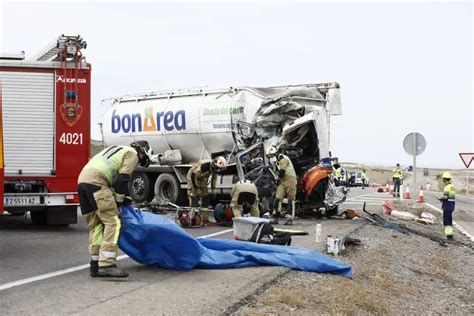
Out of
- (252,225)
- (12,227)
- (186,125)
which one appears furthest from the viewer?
(186,125)

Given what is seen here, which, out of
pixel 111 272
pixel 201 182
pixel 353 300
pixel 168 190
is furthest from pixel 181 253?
pixel 168 190

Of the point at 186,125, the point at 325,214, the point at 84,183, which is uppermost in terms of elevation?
the point at 186,125

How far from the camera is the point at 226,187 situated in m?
15.3

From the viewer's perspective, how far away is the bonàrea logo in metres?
16.6

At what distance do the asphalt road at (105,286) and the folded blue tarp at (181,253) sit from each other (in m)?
0.15

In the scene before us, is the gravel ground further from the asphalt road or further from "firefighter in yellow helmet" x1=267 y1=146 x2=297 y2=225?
"firefighter in yellow helmet" x1=267 y1=146 x2=297 y2=225

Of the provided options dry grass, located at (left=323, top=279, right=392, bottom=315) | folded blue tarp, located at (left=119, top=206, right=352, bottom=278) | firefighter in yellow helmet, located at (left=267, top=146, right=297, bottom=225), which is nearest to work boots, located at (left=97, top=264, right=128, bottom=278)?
folded blue tarp, located at (left=119, top=206, right=352, bottom=278)

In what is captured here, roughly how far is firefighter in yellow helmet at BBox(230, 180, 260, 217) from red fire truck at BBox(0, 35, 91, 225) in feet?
9.83

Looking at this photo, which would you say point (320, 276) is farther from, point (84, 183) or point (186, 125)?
point (186, 125)

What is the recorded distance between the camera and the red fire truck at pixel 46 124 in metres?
10.5

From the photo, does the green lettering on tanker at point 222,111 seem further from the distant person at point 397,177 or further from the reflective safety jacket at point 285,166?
the distant person at point 397,177

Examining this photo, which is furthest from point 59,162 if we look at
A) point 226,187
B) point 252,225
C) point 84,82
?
point 226,187

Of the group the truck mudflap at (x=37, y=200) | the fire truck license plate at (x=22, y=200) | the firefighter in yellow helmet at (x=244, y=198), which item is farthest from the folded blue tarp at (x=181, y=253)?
the firefighter in yellow helmet at (x=244, y=198)

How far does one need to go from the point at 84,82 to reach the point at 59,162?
5.01 feet
